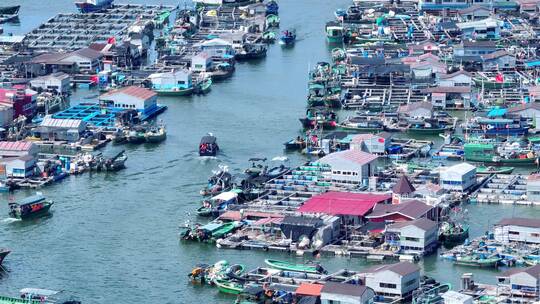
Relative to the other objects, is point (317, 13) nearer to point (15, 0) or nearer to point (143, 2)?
point (143, 2)

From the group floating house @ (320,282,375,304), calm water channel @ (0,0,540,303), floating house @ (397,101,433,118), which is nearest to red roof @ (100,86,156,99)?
calm water channel @ (0,0,540,303)

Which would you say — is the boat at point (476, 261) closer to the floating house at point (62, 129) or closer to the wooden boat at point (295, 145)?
the wooden boat at point (295, 145)

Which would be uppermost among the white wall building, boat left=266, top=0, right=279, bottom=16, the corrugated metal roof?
boat left=266, top=0, right=279, bottom=16

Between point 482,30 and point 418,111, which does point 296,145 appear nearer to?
point 418,111

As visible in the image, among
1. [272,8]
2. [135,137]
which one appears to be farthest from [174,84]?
[272,8]

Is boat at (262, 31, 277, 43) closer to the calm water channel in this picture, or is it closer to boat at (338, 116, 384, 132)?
the calm water channel
